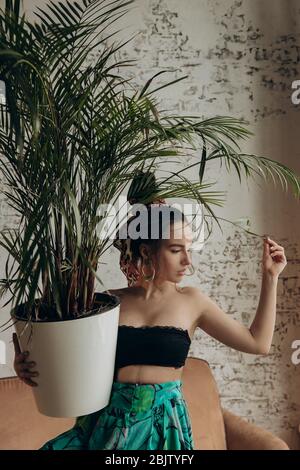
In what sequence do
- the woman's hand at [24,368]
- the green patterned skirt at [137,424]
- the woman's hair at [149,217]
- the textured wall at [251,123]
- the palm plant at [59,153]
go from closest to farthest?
the palm plant at [59,153] → the woman's hand at [24,368] → the green patterned skirt at [137,424] → the woman's hair at [149,217] → the textured wall at [251,123]

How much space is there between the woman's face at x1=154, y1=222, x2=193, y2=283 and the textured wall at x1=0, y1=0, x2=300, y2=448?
74 centimetres

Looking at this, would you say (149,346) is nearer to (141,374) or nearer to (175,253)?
(141,374)

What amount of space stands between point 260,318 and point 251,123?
1064 mm

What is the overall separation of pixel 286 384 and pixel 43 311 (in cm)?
149

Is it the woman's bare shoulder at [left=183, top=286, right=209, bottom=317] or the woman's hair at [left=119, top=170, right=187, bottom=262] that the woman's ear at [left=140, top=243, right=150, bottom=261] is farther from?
the woman's bare shoulder at [left=183, top=286, right=209, bottom=317]

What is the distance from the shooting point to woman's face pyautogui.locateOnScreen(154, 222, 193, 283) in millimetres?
1507

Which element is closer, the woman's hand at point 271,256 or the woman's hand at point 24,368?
the woman's hand at point 24,368

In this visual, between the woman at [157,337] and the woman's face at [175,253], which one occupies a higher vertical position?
the woman's face at [175,253]

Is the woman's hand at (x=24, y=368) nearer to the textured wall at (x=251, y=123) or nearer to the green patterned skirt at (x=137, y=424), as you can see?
the green patterned skirt at (x=137, y=424)

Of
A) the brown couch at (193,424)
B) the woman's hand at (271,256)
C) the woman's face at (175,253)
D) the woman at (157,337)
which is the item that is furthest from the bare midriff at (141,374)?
the brown couch at (193,424)

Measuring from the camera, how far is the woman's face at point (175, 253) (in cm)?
151

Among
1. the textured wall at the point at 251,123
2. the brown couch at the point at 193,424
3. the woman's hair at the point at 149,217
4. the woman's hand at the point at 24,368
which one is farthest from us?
the textured wall at the point at 251,123
